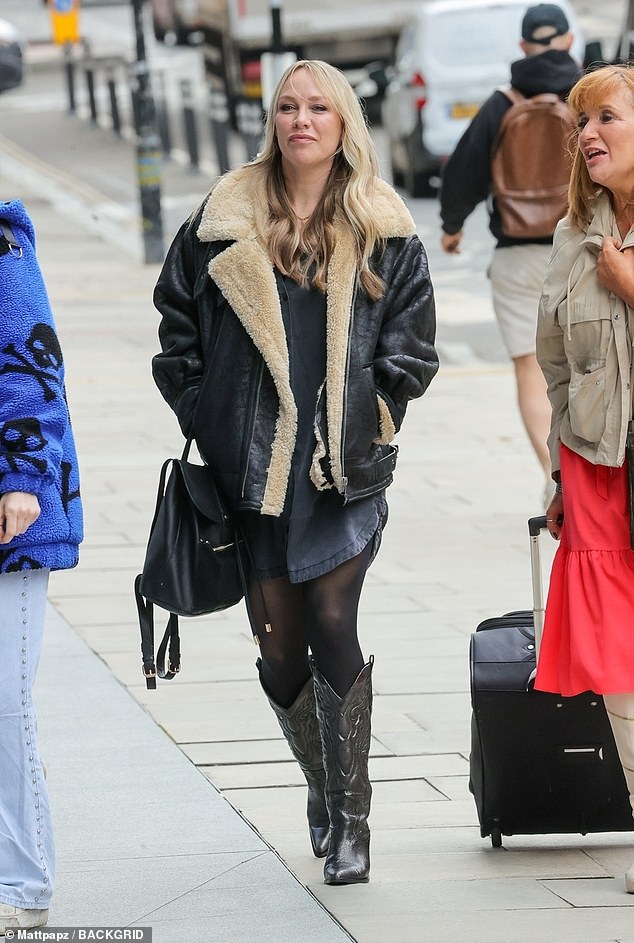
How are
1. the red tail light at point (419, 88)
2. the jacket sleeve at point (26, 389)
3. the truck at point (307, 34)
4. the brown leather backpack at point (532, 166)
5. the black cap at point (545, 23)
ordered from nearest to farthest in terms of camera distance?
the jacket sleeve at point (26, 389) < the brown leather backpack at point (532, 166) < the black cap at point (545, 23) < the red tail light at point (419, 88) < the truck at point (307, 34)

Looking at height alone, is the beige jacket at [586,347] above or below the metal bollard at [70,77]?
above

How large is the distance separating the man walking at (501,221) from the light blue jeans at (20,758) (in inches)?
172

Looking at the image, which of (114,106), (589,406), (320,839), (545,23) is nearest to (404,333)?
(589,406)

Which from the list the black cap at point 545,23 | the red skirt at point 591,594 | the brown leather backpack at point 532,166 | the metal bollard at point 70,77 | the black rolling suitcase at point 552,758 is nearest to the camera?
the red skirt at point 591,594

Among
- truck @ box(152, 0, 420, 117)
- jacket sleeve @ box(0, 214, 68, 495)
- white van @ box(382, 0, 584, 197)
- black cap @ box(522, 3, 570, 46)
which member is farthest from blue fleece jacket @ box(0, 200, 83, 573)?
truck @ box(152, 0, 420, 117)

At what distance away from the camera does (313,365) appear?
4266 mm

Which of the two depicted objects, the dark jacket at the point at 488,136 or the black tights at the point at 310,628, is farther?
the dark jacket at the point at 488,136

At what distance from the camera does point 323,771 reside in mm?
4508

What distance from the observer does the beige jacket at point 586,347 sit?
4.12 meters

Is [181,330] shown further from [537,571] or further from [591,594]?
[591,594]

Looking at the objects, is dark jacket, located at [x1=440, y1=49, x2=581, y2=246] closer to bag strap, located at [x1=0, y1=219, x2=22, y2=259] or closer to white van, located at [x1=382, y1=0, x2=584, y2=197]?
bag strap, located at [x1=0, y1=219, x2=22, y2=259]

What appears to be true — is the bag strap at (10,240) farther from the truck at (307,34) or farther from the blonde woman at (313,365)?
the truck at (307,34)

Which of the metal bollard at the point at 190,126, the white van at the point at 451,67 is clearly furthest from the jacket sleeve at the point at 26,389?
the metal bollard at the point at 190,126

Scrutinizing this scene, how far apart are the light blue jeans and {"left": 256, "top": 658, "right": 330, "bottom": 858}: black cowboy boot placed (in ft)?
2.39
